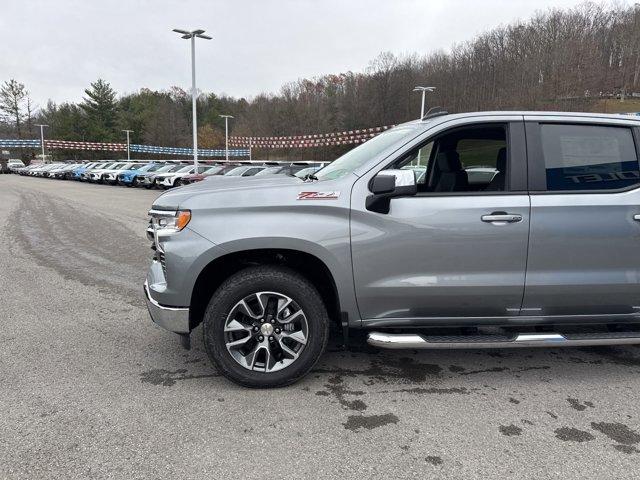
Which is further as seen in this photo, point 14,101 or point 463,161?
point 14,101

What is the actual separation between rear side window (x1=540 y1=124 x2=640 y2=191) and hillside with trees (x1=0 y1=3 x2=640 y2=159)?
42005mm

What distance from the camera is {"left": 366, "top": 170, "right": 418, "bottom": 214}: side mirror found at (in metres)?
3.18

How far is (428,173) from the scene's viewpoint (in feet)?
13.7

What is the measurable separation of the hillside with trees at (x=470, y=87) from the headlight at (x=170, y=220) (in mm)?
43701

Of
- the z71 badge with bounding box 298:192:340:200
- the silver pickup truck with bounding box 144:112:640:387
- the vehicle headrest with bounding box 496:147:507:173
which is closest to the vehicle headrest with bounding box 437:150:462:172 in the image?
the vehicle headrest with bounding box 496:147:507:173

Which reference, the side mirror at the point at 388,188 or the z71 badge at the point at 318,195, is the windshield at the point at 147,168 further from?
the side mirror at the point at 388,188

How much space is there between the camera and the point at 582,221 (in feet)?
11.0

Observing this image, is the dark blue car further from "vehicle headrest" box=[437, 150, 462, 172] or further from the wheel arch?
"vehicle headrest" box=[437, 150, 462, 172]

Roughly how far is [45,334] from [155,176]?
22959 millimetres

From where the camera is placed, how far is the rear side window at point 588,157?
347 centimetres

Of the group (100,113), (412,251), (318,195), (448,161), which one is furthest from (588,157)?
(100,113)

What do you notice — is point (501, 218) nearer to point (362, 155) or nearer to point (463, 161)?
point (463, 161)

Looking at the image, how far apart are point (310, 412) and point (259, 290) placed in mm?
881

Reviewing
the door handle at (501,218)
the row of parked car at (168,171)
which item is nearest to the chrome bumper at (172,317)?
the door handle at (501,218)
